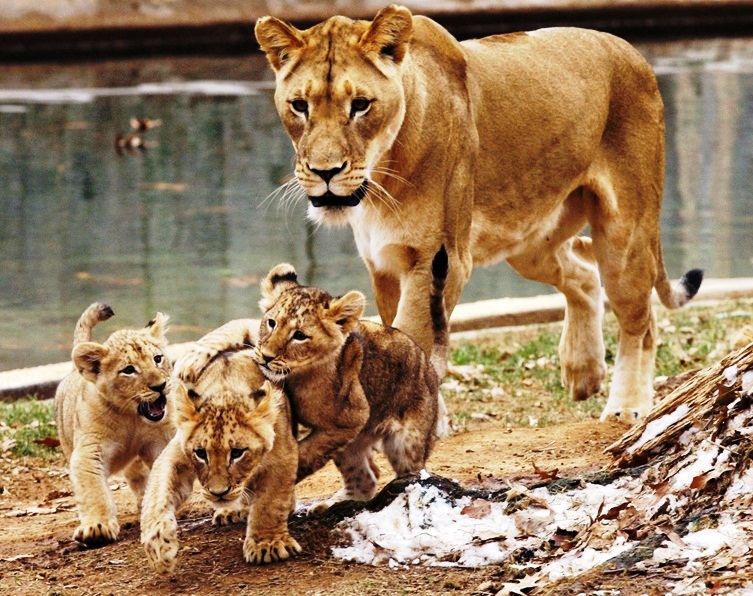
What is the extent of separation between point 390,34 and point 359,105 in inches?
14.4

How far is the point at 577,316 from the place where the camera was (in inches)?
345

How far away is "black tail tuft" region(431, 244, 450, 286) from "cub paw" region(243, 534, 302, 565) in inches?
60.6

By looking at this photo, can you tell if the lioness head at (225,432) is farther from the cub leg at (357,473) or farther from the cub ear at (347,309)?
the cub leg at (357,473)

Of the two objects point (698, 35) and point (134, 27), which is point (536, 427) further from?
point (698, 35)

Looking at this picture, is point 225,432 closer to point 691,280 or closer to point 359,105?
point 359,105

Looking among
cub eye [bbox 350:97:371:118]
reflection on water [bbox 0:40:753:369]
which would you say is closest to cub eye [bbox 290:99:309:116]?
cub eye [bbox 350:97:371:118]

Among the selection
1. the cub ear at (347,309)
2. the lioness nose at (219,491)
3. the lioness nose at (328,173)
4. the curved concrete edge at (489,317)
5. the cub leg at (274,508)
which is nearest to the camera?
the lioness nose at (219,491)

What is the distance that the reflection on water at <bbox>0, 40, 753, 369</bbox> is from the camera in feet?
38.7

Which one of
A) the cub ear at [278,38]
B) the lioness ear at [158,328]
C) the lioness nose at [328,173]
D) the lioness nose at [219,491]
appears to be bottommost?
the lioness nose at [219,491]

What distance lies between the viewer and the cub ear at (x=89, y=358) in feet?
19.3

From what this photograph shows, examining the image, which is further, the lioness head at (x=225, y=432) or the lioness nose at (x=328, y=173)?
the lioness nose at (x=328, y=173)

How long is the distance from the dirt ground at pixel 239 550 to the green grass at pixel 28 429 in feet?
1.24

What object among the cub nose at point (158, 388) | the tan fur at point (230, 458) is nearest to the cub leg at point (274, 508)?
the tan fur at point (230, 458)

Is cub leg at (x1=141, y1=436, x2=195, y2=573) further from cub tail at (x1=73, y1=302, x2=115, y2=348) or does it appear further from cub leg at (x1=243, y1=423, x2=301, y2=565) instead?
cub tail at (x1=73, y1=302, x2=115, y2=348)
